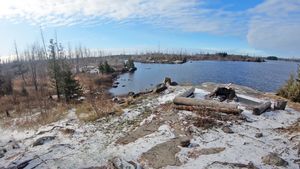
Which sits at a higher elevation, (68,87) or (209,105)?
(209,105)

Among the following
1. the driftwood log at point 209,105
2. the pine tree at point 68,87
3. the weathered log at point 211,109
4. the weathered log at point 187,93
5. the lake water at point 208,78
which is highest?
the weathered log at point 187,93

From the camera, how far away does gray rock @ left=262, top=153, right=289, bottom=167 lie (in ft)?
29.8

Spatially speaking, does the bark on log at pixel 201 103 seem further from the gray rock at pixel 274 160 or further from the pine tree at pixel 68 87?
the pine tree at pixel 68 87

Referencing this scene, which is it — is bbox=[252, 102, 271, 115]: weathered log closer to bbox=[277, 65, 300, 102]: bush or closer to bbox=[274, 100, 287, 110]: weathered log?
bbox=[274, 100, 287, 110]: weathered log

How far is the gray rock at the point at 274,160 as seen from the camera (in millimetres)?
9078

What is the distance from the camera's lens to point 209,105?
49.0 ft

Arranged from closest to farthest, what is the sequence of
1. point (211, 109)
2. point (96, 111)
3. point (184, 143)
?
point (184, 143) < point (211, 109) < point (96, 111)

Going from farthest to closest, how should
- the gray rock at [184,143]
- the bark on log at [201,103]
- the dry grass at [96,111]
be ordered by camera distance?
the dry grass at [96,111], the bark on log at [201,103], the gray rock at [184,143]

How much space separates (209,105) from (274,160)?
599 centimetres

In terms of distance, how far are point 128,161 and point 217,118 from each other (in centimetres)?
577

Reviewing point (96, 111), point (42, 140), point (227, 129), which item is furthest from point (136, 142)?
point (96, 111)

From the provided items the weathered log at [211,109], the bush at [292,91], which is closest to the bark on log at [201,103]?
the weathered log at [211,109]

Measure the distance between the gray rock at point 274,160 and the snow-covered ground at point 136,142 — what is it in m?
0.17

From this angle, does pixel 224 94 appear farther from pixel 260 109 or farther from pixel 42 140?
pixel 42 140
